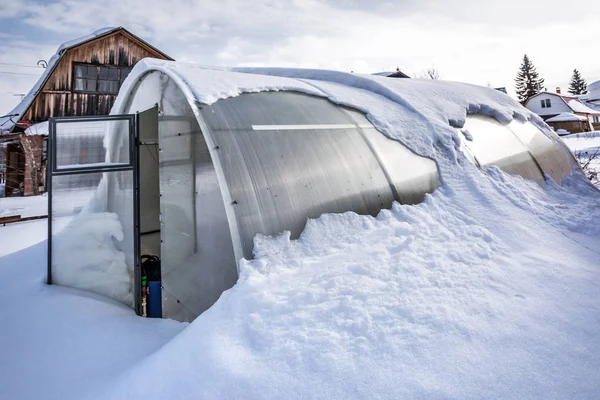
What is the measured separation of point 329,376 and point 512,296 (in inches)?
64.1

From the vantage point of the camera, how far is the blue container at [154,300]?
4.46 m

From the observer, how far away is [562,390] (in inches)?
68.6

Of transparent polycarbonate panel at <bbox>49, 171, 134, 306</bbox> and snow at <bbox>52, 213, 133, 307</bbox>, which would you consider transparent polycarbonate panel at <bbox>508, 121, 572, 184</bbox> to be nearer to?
transparent polycarbonate panel at <bbox>49, 171, 134, 306</bbox>

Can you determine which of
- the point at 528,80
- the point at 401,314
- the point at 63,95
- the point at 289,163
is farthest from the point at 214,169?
the point at 528,80

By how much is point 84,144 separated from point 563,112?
44.5 meters

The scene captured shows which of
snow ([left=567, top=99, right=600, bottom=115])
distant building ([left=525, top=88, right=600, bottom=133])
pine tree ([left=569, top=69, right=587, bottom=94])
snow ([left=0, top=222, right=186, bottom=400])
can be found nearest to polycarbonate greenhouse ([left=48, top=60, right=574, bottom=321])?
snow ([left=0, top=222, right=186, bottom=400])

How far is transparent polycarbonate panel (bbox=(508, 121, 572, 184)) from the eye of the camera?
6449mm

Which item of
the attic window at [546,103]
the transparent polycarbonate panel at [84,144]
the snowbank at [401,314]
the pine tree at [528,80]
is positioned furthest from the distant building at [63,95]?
the pine tree at [528,80]

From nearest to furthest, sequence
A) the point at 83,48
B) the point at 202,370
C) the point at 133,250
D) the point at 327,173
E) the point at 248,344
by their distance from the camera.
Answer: the point at 202,370
the point at 248,344
the point at 327,173
the point at 133,250
the point at 83,48

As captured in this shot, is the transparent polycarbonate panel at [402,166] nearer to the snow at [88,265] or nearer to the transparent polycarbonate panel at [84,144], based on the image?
the transparent polycarbonate panel at [84,144]

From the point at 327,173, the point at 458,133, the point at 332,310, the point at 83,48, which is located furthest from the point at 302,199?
the point at 83,48

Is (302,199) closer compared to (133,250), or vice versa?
(302,199)

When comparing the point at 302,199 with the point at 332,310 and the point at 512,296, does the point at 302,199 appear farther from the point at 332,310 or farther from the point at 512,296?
the point at 512,296

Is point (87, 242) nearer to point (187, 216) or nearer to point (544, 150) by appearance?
point (187, 216)
